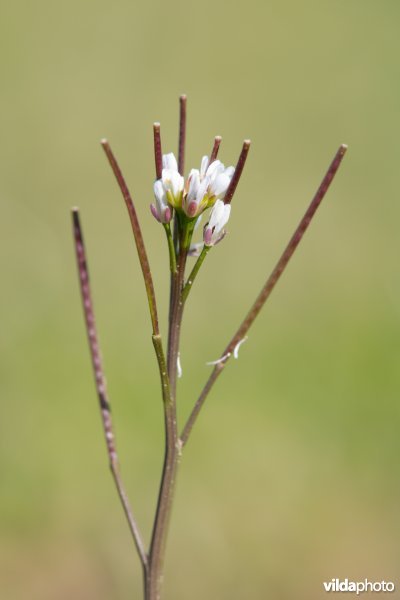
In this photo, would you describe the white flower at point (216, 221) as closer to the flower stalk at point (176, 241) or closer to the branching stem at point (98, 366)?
the flower stalk at point (176, 241)

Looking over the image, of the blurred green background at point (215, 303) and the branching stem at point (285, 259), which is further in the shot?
the blurred green background at point (215, 303)

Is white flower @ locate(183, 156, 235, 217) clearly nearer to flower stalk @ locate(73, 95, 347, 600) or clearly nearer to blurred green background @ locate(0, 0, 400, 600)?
flower stalk @ locate(73, 95, 347, 600)

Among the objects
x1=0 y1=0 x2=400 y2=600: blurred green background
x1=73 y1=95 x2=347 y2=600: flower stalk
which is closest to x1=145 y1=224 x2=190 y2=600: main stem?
x1=73 y1=95 x2=347 y2=600: flower stalk

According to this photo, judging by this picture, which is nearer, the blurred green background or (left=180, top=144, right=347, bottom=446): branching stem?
(left=180, top=144, right=347, bottom=446): branching stem

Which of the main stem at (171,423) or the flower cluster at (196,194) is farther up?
the flower cluster at (196,194)

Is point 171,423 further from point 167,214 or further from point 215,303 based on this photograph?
point 215,303

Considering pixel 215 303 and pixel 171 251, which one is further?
pixel 215 303

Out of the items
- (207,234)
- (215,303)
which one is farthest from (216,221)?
(215,303)

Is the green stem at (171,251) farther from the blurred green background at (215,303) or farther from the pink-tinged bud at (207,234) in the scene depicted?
the blurred green background at (215,303)

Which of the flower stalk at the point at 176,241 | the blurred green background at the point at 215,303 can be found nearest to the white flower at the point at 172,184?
the flower stalk at the point at 176,241
